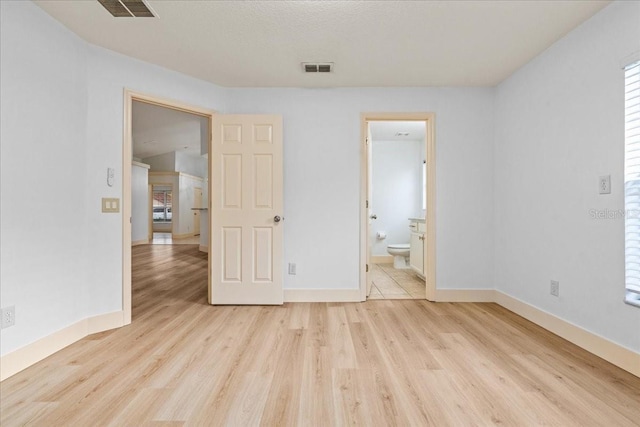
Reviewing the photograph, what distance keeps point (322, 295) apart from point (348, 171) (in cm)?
144

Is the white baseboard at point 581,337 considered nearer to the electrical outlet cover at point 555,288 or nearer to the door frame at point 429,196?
the electrical outlet cover at point 555,288

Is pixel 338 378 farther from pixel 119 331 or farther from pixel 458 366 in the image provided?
pixel 119 331

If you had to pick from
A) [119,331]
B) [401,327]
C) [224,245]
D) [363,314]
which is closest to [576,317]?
[401,327]

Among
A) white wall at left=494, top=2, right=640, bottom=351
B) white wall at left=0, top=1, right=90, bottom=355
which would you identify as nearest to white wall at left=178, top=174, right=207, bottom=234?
white wall at left=0, top=1, right=90, bottom=355

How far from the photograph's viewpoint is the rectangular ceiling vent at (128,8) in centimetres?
206

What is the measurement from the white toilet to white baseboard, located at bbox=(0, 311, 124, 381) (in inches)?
155

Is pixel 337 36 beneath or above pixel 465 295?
above

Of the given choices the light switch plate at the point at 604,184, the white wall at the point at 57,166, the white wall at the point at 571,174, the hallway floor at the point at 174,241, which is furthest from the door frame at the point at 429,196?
the hallway floor at the point at 174,241

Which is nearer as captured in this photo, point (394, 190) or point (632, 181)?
point (632, 181)

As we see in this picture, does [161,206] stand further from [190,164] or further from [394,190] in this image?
[394,190]

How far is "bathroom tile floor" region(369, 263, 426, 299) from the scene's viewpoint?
368 centimetres

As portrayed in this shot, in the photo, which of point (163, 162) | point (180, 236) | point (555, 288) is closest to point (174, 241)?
point (180, 236)

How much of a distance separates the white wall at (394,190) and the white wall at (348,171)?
99.4 inches

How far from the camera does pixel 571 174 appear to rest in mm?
2408
